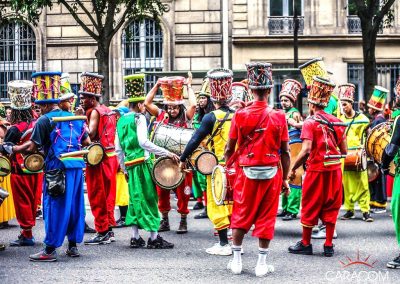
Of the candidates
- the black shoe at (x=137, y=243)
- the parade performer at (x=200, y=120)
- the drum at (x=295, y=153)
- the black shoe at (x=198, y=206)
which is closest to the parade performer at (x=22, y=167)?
the black shoe at (x=137, y=243)

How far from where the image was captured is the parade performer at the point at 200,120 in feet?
40.7

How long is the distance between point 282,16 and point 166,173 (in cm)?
2001

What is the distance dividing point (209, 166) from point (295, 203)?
3.28 metres

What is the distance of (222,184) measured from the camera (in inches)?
376

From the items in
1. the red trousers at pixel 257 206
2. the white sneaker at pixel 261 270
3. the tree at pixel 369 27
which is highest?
the tree at pixel 369 27

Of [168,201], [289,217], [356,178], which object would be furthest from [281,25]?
[168,201]

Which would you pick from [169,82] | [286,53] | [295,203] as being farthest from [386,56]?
[169,82]

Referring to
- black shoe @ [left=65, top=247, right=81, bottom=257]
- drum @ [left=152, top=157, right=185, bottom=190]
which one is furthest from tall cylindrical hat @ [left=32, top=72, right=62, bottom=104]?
black shoe @ [left=65, top=247, right=81, bottom=257]

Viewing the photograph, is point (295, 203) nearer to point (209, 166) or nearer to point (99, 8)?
point (209, 166)

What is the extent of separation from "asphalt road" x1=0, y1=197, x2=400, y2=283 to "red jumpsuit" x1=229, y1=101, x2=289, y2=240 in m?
0.59

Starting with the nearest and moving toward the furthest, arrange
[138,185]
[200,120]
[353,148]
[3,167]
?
[3,167], [138,185], [353,148], [200,120]

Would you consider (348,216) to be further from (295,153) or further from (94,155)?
(94,155)

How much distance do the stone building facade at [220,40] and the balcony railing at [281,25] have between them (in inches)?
1.4
